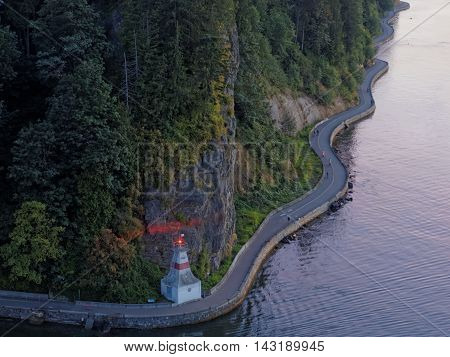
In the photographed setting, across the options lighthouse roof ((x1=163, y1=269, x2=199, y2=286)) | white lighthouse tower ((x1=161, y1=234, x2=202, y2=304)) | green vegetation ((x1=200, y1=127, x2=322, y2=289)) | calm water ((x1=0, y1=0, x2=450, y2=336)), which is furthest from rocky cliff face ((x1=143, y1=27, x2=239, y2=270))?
calm water ((x1=0, y1=0, x2=450, y2=336))

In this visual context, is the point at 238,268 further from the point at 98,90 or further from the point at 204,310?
the point at 98,90

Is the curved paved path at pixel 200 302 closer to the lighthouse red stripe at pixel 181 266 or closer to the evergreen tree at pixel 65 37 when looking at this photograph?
the lighthouse red stripe at pixel 181 266

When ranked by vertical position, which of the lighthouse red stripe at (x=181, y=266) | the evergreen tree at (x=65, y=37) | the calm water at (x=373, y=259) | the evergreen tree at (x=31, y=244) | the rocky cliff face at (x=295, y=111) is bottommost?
the calm water at (x=373, y=259)

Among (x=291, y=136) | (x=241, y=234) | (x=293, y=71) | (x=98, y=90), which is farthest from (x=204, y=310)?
(x=293, y=71)

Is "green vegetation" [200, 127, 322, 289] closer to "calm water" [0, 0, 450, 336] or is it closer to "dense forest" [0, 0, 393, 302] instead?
"dense forest" [0, 0, 393, 302]

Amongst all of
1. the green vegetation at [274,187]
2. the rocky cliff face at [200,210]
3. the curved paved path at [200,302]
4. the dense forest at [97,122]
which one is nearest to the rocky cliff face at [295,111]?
the green vegetation at [274,187]

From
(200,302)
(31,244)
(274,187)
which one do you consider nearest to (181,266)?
(200,302)
